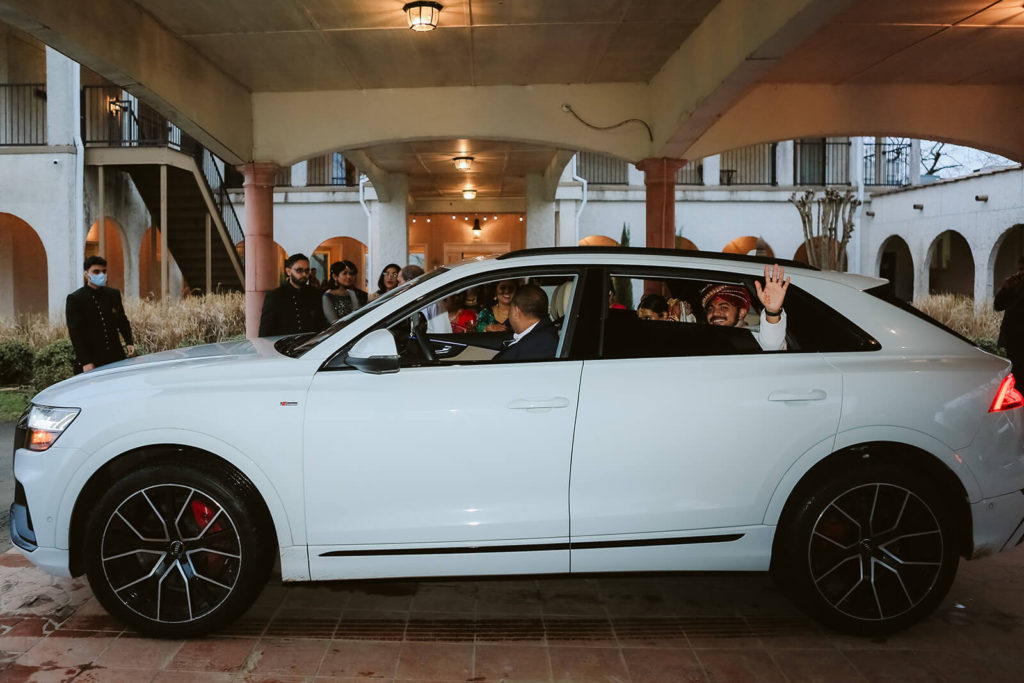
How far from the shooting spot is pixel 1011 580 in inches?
176

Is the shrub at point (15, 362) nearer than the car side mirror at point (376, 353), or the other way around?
the car side mirror at point (376, 353)

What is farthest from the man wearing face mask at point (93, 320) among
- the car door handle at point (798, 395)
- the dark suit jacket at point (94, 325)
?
the car door handle at point (798, 395)

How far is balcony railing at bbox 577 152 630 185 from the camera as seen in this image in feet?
77.4

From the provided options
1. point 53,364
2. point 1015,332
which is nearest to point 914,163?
point 1015,332

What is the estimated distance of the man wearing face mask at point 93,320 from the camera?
7141mm

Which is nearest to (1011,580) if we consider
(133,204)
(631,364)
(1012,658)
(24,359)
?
(1012,658)

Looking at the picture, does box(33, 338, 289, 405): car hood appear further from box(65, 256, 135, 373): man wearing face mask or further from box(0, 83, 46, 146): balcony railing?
box(0, 83, 46, 146): balcony railing

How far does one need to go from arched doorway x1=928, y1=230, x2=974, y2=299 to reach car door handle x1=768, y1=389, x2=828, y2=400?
2262 centimetres

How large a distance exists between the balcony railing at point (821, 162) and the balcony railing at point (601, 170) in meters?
5.17

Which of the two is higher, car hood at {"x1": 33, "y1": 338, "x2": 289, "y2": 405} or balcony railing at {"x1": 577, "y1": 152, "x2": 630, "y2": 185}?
balcony railing at {"x1": 577, "y1": 152, "x2": 630, "y2": 185}

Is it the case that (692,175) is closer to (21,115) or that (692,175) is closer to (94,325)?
(21,115)

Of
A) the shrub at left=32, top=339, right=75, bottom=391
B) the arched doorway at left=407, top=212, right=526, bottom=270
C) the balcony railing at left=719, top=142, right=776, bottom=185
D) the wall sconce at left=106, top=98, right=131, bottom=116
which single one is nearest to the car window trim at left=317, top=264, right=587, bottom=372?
the shrub at left=32, top=339, right=75, bottom=391

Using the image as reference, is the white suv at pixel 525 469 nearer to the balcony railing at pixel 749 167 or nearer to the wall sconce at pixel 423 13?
the wall sconce at pixel 423 13

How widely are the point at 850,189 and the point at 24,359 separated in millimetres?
20464
